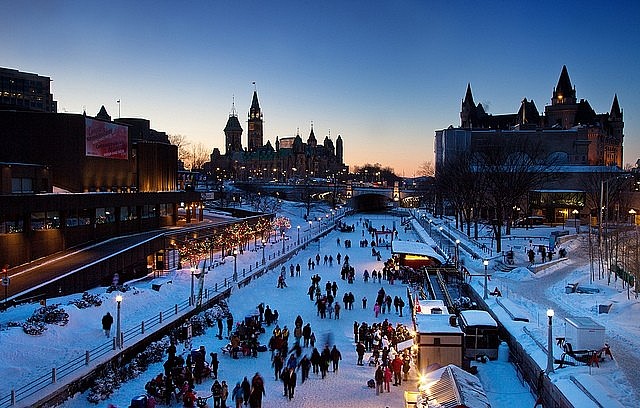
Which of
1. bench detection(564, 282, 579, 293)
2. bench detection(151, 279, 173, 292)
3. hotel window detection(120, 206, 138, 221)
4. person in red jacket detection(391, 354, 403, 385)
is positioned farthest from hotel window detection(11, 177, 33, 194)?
bench detection(564, 282, 579, 293)

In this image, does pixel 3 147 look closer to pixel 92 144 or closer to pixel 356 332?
pixel 92 144

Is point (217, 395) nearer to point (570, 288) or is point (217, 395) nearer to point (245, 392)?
point (245, 392)

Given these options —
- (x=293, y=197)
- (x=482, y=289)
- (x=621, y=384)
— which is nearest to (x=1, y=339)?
(x=621, y=384)

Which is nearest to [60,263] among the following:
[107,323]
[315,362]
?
[107,323]

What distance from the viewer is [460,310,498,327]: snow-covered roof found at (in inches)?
783

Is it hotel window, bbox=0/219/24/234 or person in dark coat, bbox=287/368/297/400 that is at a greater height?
hotel window, bbox=0/219/24/234

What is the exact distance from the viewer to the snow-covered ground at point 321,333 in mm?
15266

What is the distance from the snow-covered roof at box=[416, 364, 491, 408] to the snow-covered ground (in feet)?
5.38

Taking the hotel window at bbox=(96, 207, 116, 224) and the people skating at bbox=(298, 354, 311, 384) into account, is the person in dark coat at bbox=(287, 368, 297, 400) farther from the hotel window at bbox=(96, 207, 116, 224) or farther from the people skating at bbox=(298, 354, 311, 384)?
the hotel window at bbox=(96, 207, 116, 224)

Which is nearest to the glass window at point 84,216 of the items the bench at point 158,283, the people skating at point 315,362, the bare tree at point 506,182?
the bench at point 158,283

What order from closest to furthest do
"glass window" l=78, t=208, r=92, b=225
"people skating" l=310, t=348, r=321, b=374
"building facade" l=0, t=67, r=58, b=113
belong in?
"people skating" l=310, t=348, r=321, b=374 < "glass window" l=78, t=208, r=92, b=225 < "building facade" l=0, t=67, r=58, b=113

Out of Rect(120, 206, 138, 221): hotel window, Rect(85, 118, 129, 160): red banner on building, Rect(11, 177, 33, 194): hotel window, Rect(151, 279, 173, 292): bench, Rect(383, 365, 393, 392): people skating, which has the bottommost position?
Rect(383, 365, 393, 392): people skating

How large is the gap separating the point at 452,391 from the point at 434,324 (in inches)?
208

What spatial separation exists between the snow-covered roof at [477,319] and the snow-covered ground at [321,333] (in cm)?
121
